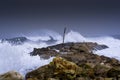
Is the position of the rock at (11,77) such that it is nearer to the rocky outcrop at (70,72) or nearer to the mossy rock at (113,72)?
the rocky outcrop at (70,72)

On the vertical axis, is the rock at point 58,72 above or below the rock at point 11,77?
above

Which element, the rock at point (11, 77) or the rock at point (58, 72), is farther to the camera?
the rock at point (11, 77)

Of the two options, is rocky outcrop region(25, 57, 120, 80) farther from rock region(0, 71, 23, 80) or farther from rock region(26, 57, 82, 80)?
rock region(0, 71, 23, 80)

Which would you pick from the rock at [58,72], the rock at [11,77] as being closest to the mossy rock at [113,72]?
the rock at [58,72]

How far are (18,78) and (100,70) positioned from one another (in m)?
8.09

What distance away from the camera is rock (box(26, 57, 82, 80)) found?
98.6 feet

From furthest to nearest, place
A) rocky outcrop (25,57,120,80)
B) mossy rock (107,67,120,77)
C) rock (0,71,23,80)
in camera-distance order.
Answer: rock (0,71,23,80), rocky outcrop (25,57,120,80), mossy rock (107,67,120,77)

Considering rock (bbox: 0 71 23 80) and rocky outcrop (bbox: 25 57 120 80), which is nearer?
rocky outcrop (bbox: 25 57 120 80)

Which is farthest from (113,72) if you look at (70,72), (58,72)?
(58,72)

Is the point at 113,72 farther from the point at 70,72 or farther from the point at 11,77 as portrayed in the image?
the point at 11,77

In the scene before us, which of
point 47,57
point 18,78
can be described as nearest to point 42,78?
point 18,78

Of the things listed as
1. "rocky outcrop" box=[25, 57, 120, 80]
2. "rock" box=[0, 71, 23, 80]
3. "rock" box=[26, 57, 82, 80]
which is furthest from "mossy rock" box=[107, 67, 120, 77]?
"rock" box=[0, 71, 23, 80]

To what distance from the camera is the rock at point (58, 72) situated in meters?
30.1

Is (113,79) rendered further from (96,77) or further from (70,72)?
(70,72)
